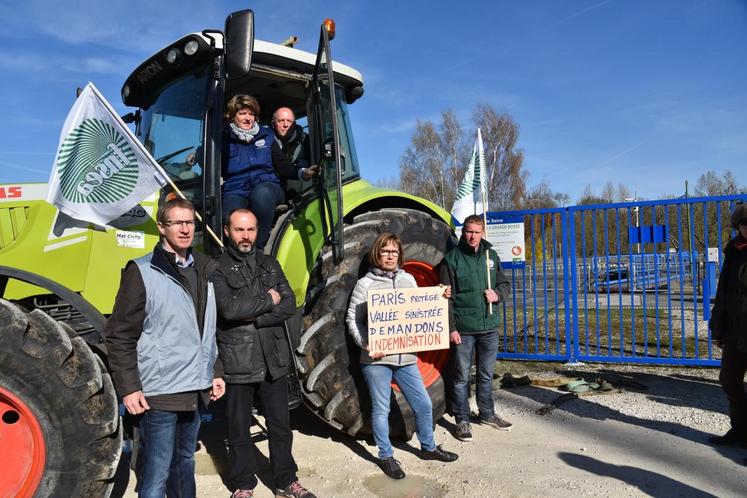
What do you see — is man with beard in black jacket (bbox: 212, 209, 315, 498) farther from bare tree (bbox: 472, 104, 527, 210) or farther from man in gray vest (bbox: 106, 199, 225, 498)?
bare tree (bbox: 472, 104, 527, 210)

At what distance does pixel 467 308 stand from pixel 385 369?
3.04 ft

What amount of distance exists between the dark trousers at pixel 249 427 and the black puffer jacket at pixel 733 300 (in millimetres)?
3044

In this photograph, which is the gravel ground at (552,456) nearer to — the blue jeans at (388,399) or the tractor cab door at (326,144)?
the blue jeans at (388,399)

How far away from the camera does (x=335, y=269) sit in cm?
387

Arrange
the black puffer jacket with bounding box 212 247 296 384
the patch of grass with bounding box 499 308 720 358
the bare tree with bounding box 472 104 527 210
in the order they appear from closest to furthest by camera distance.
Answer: the black puffer jacket with bounding box 212 247 296 384
the patch of grass with bounding box 499 308 720 358
the bare tree with bounding box 472 104 527 210

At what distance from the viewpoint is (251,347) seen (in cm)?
315

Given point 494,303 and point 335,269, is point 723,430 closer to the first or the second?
point 494,303

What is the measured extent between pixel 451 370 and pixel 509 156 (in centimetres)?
2807

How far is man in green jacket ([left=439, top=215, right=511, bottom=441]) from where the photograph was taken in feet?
14.2

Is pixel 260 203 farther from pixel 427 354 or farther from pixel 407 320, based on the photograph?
pixel 427 354

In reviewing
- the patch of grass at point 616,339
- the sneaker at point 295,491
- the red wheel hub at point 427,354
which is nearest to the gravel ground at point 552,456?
the sneaker at point 295,491

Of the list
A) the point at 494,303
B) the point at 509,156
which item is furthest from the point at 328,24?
the point at 509,156

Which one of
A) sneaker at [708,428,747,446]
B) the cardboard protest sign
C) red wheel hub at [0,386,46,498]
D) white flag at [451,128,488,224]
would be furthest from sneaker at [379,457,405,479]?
sneaker at [708,428,747,446]

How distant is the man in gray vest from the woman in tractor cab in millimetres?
935
